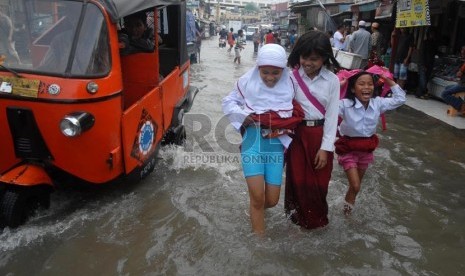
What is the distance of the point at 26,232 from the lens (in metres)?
3.63

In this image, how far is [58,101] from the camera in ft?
11.1

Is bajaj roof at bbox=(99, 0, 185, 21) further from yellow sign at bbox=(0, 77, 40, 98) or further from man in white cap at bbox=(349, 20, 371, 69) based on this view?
man in white cap at bbox=(349, 20, 371, 69)

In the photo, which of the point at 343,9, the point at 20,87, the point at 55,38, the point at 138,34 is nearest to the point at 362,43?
the point at 343,9

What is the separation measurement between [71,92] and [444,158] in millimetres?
5344

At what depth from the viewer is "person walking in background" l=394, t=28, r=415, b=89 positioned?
1079 cm

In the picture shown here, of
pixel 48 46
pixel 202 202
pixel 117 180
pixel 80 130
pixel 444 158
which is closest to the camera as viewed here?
pixel 80 130

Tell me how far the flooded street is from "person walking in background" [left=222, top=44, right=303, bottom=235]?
64 centimetres

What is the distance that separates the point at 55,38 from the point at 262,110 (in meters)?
1.94

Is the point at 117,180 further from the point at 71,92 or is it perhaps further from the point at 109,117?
the point at 71,92

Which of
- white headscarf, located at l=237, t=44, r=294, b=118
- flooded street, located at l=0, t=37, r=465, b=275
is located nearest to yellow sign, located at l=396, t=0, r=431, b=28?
flooded street, located at l=0, t=37, r=465, b=275

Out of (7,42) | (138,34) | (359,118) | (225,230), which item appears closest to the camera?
(7,42)

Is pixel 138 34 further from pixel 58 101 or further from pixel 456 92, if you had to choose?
pixel 456 92

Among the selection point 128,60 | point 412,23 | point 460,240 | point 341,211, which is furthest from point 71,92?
point 412,23

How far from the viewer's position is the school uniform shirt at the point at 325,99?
10.6 feet
